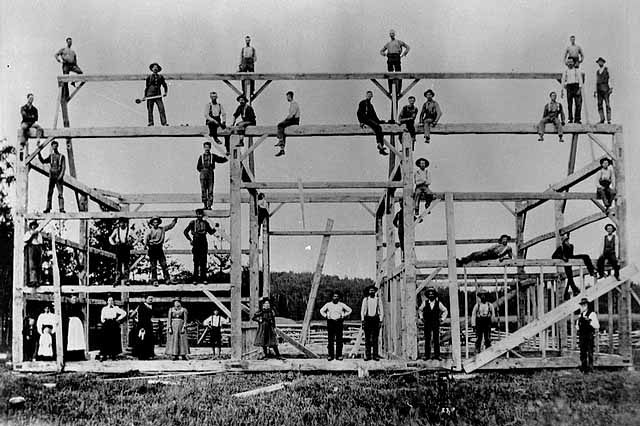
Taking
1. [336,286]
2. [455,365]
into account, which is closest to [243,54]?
[455,365]

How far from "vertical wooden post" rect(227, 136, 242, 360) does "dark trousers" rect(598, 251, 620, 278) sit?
791 cm

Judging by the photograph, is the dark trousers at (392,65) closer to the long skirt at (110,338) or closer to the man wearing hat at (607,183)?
the man wearing hat at (607,183)

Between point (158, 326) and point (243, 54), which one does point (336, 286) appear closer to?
point (158, 326)

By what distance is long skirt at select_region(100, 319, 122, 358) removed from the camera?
18422 mm

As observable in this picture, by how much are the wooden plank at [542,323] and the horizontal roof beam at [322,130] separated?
11.4 feet

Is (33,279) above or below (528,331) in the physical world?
above

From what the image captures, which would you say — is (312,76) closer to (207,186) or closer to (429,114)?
(429,114)

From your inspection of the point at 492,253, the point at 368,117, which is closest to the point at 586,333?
the point at 492,253

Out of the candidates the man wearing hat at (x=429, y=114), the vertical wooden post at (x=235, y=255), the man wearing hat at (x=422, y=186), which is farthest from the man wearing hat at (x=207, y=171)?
the man wearing hat at (x=429, y=114)

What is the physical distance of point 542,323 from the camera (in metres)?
16.2

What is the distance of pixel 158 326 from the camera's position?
87.5 feet

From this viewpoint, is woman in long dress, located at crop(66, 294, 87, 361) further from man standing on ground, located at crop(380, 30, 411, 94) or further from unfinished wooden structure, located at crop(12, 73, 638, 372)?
man standing on ground, located at crop(380, 30, 411, 94)

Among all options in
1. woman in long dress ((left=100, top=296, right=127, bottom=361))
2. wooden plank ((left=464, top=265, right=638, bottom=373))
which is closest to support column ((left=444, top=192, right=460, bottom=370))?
wooden plank ((left=464, top=265, right=638, bottom=373))

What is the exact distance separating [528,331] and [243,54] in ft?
30.7
